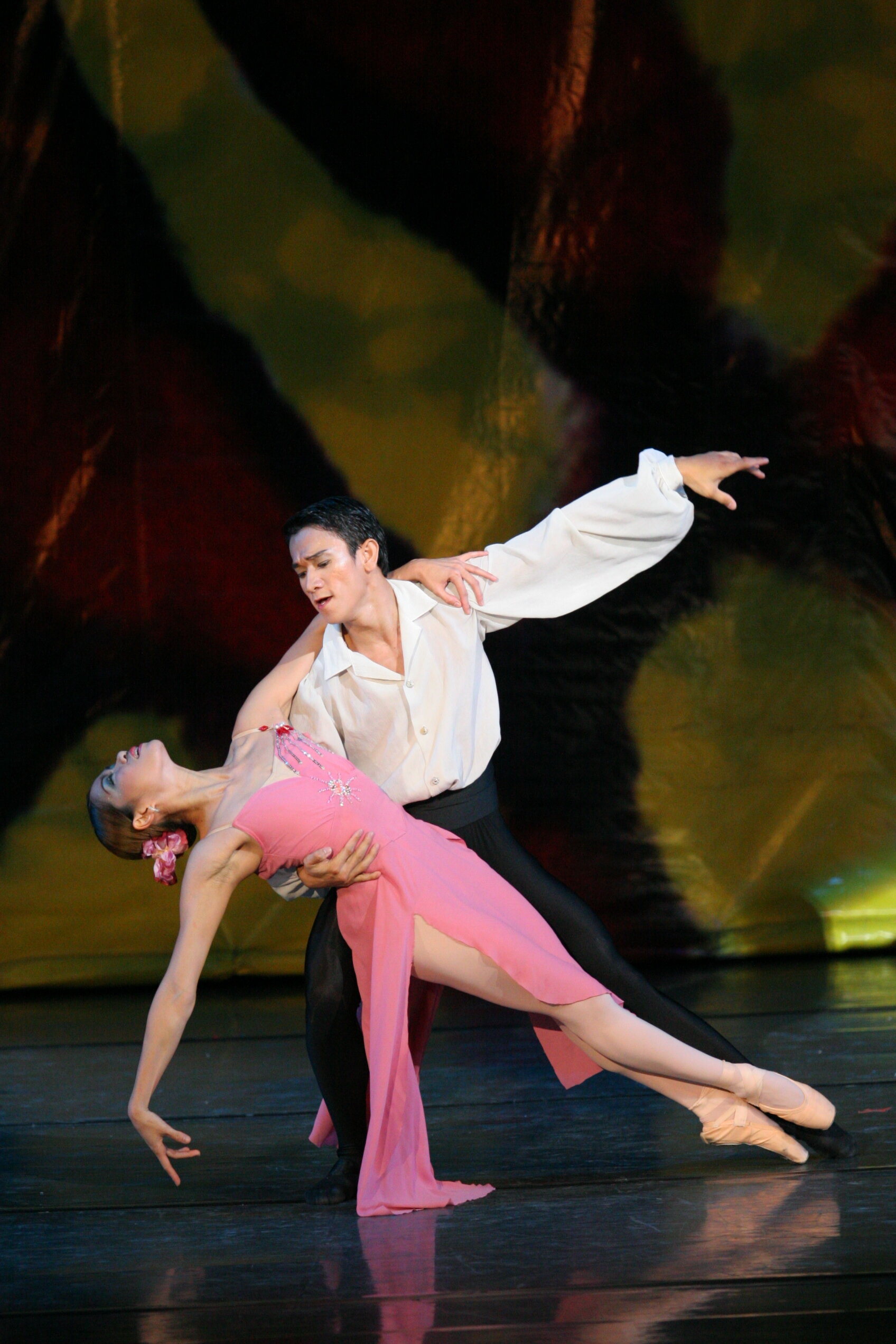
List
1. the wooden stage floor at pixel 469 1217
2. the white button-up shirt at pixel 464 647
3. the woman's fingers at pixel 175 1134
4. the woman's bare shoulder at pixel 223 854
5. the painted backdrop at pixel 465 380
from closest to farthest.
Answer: the wooden stage floor at pixel 469 1217
the woman's fingers at pixel 175 1134
the woman's bare shoulder at pixel 223 854
the white button-up shirt at pixel 464 647
the painted backdrop at pixel 465 380

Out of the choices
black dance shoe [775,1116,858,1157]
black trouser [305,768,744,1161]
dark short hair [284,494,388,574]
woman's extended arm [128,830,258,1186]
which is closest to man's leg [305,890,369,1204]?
black trouser [305,768,744,1161]

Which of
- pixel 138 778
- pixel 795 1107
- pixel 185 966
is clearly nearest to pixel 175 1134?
pixel 185 966

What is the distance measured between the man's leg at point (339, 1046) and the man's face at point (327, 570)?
506 millimetres

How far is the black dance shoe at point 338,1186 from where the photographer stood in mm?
2469

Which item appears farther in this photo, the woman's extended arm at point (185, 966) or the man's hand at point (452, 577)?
the man's hand at point (452, 577)

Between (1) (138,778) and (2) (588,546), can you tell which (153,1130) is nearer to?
(1) (138,778)

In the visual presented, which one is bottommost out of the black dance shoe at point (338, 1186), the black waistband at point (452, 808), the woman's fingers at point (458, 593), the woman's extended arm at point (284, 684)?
the black dance shoe at point (338, 1186)

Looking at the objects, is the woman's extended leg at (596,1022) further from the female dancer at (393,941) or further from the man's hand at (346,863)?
the man's hand at (346,863)

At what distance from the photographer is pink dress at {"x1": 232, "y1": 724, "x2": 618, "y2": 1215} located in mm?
2387

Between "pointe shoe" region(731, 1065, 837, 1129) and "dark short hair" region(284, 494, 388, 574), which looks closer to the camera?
"pointe shoe" region(731, 1065, 837, 1129)

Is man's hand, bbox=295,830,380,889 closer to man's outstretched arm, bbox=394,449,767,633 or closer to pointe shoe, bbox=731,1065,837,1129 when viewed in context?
man's outstretched arm, bbox=394,449,767,633

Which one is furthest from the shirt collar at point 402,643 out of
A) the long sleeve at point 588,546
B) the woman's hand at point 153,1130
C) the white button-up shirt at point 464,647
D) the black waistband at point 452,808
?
the woman's hand at point 153,1130

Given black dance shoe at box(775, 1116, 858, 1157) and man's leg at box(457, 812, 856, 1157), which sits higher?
man's leg at box(457, 812, 856, 1157)

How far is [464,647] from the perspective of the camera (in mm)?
2654
